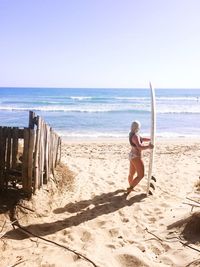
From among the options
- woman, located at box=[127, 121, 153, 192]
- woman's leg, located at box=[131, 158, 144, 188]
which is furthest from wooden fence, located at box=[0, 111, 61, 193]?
woman's leg, located at box=[131, 158, 144, 188]

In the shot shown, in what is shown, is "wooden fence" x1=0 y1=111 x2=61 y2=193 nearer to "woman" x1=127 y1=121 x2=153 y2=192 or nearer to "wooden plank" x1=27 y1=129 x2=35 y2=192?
"wooden plank" x1=27 y1=129 x2=35 y2=192

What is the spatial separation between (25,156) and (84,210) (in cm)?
158

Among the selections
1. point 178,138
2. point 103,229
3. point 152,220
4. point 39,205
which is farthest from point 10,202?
point 178,138

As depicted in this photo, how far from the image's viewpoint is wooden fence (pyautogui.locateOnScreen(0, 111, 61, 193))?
6.64m

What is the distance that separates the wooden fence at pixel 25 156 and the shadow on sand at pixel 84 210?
81cm

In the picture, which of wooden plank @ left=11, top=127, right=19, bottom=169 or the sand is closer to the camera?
the sand

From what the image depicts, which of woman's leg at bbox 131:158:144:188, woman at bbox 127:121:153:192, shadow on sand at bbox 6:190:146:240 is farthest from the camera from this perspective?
woman's leg at bbox 131:158:144:188

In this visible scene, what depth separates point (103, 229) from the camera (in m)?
6.19

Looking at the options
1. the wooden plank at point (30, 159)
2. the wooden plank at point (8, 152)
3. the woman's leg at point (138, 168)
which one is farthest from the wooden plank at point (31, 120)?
the woman's leg at point (138, 168)

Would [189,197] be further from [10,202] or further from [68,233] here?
[10,202]

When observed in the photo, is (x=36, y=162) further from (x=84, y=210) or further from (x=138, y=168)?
(x=138, y=168)

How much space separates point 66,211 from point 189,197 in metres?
2.86

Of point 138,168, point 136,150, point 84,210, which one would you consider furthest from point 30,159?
point 138,168

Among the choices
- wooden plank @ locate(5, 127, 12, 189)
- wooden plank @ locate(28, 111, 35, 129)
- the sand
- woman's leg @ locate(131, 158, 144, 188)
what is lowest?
the sand
